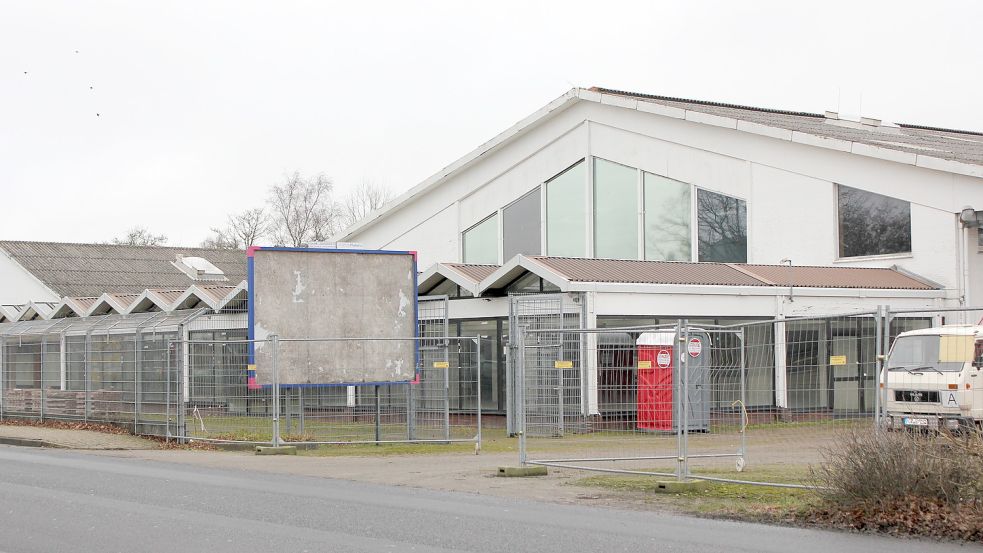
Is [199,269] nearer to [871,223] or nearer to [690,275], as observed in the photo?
[690,275]

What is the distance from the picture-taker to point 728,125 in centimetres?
3084

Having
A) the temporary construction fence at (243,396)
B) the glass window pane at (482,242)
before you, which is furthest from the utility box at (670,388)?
the glass window pane at (482,242)

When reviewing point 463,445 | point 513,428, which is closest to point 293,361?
point 463,445

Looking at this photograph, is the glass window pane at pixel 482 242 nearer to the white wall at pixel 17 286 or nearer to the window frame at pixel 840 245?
the window frame at pixel 840 245

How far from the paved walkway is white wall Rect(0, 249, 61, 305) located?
29.4 meters

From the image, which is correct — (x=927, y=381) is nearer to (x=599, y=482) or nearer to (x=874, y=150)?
(x=599, y=482)

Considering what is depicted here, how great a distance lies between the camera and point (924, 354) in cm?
1512

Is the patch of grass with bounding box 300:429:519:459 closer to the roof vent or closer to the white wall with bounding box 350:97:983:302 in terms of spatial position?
the white wall with bounding box 350:97:983:302

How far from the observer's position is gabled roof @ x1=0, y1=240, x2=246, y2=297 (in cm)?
5381

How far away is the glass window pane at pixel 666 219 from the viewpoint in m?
31.8

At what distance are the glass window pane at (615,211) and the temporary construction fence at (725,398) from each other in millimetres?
16529

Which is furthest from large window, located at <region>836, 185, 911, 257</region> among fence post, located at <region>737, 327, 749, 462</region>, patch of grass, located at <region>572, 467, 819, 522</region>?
patch of grass, located at <region>572, 467, 819, 522</region>

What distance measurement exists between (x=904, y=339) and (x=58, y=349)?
19.8 m

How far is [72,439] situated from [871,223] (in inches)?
764
